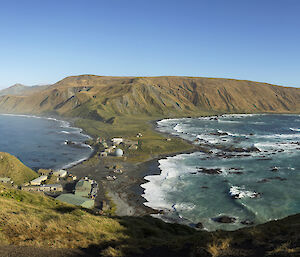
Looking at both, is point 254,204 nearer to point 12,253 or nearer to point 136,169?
point 136,169

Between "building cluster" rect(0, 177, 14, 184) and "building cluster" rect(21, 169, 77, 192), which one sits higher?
"building cluster" rect(0, 177, 14, 184)

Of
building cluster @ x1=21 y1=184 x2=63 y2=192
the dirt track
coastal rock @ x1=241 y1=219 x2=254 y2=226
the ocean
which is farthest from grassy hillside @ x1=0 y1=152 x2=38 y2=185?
coastal rock @ x1=241 y1=219 x2=254 y2=226

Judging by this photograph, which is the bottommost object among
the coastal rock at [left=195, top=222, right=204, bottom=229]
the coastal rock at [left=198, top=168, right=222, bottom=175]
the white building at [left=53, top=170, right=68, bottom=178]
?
the coastal rock at [left=195, top=222, right=204, bottom=229]

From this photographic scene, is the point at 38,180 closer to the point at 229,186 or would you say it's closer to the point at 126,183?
the point at 126,183

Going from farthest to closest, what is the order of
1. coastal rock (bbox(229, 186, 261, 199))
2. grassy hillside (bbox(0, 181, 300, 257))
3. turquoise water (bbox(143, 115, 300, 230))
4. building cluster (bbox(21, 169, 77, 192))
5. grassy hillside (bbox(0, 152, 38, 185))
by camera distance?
grassy hillside (bbox(0, 152, 38, 185)) < building cluster (bbox(21, 169, 77, 192)) < coastal rock (bbox(229, 186, 261, 199)) < turquoise water (bbox(143, 115, 300, 230)) < grassy hillside (bbox(0, 181, 300, 257))

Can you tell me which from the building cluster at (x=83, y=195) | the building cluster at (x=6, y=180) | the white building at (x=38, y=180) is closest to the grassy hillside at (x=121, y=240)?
the building cluster at (x=83, y=195)

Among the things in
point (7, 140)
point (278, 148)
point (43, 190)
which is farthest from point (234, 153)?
point (7, 140)

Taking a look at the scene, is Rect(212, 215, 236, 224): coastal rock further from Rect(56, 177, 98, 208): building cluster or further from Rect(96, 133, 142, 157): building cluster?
Rect(96, 133, 142, 157): building cluster
